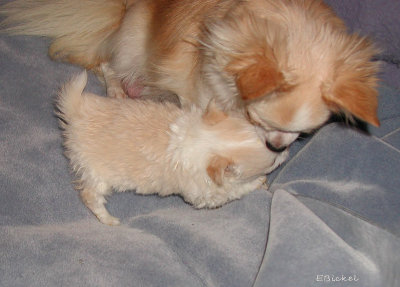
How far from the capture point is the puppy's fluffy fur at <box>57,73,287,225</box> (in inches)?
70.5

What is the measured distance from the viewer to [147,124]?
1.88 m

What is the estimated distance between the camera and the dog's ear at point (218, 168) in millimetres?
1734

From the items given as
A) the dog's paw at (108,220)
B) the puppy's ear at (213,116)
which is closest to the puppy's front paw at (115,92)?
the dog's paw at (108,220)

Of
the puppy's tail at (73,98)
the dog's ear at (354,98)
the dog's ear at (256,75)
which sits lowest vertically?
the puppy's tail at (73,98)

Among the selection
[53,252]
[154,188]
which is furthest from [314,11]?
[53,252]

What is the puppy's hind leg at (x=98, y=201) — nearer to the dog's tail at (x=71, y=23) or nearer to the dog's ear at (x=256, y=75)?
the dog's ear at (x=256, y=75)

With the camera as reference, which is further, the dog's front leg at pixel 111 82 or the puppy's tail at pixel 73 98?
the dog's front leg at pixel 111 82

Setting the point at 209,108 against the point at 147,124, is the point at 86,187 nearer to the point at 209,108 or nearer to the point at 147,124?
the point at 147,124

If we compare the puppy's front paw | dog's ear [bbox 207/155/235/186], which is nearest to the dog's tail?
the puppy's front paw

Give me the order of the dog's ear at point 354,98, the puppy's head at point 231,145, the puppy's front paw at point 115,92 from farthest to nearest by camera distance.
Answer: the puppy's front paw at point 115,92 → the puppy's head at point 231,145 → the dog's ear at point 354,98

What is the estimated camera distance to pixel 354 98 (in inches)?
66.0

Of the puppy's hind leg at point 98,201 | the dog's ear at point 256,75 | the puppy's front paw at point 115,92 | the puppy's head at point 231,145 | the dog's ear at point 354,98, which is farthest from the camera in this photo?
the puppy's front paw at point 115,92

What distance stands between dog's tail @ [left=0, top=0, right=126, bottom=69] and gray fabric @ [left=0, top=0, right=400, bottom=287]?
0.33 meters

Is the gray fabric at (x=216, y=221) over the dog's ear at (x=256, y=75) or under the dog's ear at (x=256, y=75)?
under
